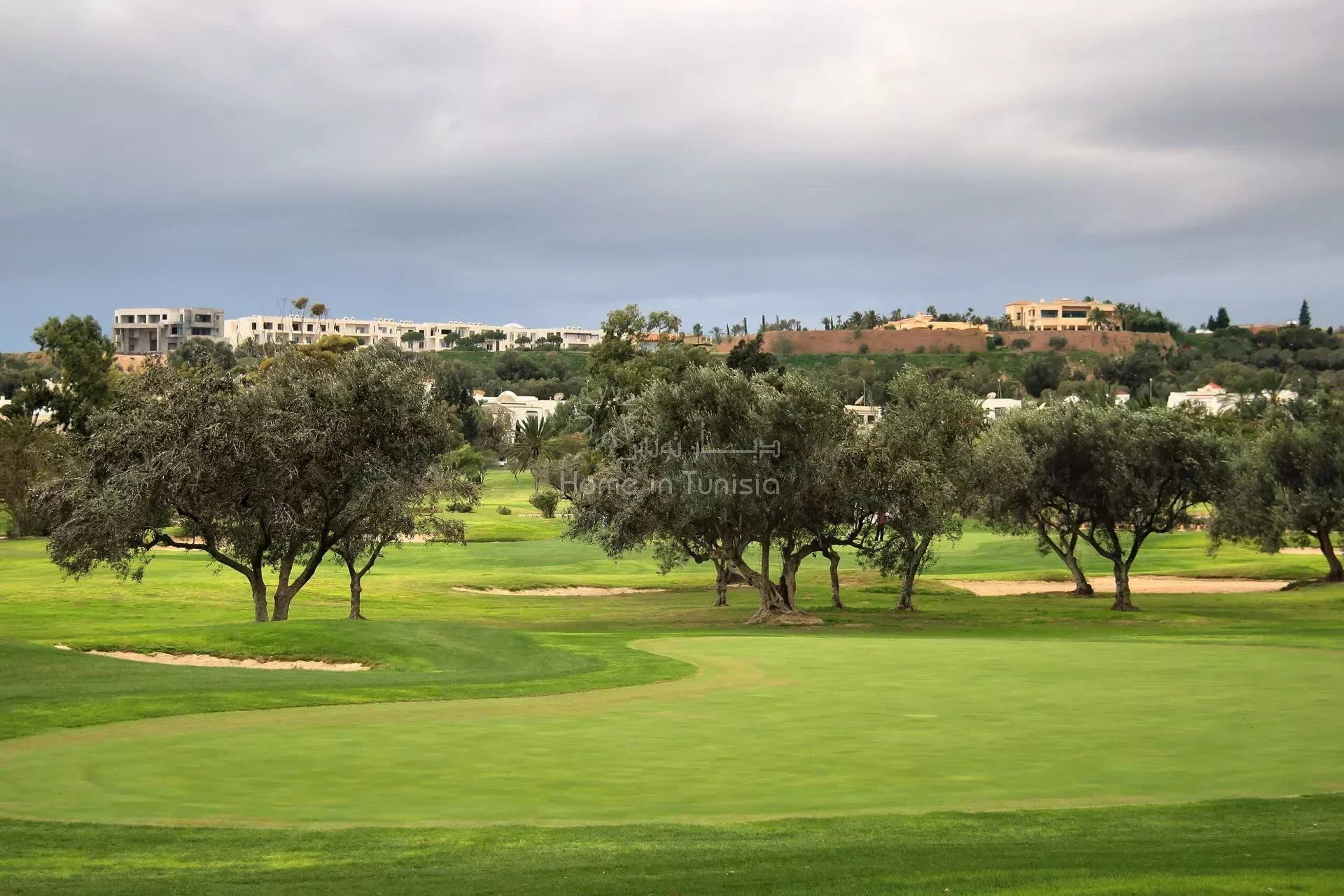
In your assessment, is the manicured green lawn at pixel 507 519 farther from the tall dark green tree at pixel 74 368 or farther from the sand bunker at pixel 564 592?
the tall dark green tree at pixel 74 368

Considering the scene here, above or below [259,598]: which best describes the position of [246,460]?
above

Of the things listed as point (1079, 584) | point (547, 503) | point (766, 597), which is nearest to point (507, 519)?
point (547, 503)

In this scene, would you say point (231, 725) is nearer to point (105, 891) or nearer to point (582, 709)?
point (582, 709)

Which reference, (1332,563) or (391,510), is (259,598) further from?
(1332,563)

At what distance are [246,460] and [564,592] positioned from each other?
29.0 meters

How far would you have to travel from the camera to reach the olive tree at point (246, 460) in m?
41.7

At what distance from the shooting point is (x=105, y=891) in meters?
12.7

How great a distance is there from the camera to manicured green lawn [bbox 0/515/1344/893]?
13.8m

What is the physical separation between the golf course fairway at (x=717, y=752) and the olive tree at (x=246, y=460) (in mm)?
14156

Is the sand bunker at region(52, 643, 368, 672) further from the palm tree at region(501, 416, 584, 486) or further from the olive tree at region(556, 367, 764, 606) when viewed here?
the palm tree at region(501, 416, 584, 486)

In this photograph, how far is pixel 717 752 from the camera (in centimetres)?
2100

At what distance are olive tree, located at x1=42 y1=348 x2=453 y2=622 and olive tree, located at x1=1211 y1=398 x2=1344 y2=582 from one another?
38.1 meters

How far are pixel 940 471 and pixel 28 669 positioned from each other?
116 feet

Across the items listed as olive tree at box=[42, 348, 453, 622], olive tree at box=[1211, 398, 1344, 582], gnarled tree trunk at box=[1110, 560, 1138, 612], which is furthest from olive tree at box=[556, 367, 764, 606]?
olive tree at box=[1211, 398, 1344, 582]
